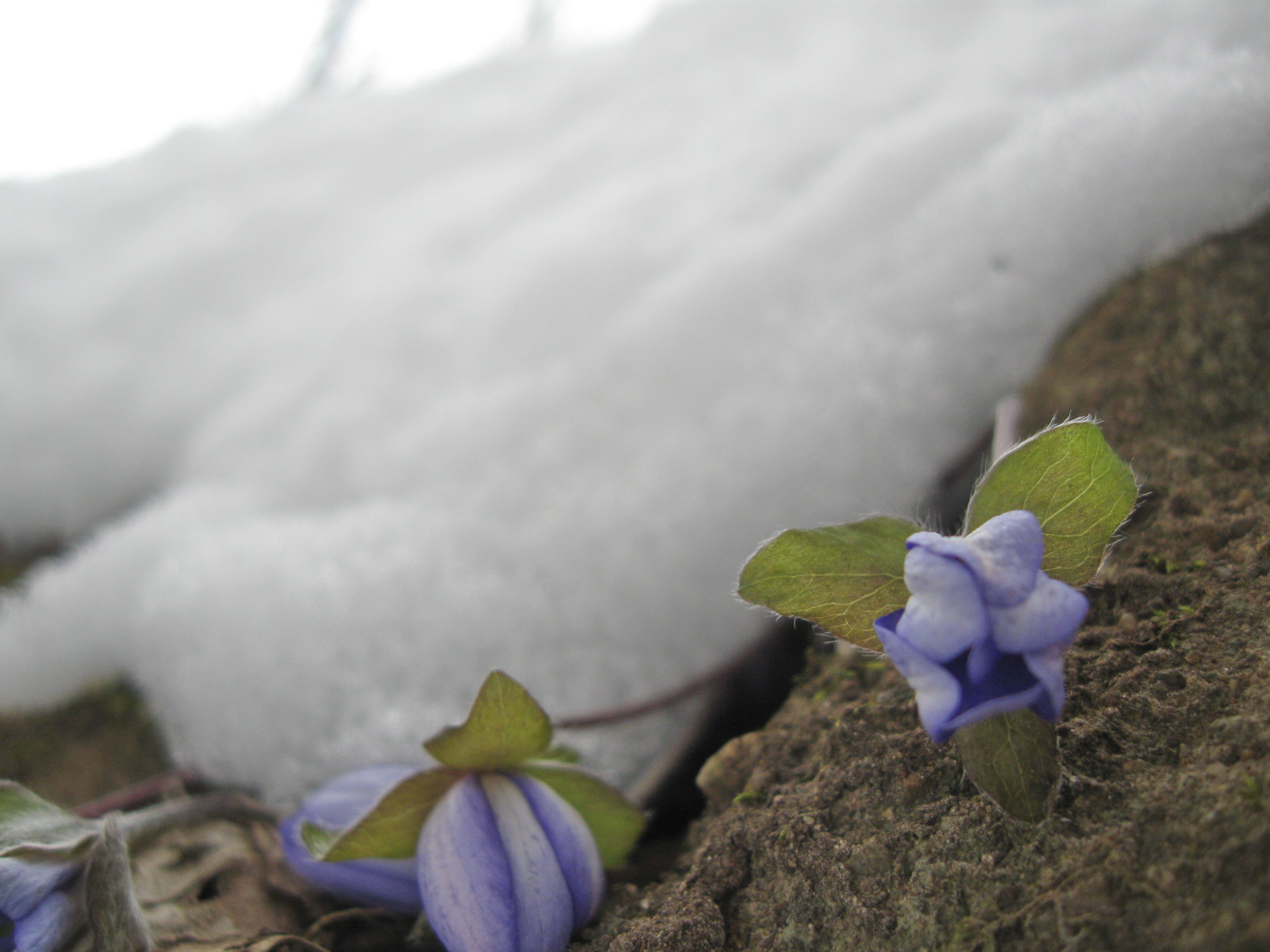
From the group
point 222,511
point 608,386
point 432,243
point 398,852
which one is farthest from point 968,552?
point 432,243

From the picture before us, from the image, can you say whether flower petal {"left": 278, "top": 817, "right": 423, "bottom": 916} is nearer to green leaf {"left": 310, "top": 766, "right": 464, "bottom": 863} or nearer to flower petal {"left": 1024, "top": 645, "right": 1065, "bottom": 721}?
green leaf {"left": 310, "top": 766, "right": 464, "bottom": 863}

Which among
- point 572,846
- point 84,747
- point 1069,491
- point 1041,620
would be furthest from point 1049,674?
point 84,747

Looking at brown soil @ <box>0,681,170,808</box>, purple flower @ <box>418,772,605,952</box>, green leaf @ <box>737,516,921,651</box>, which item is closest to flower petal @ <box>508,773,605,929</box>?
purple flower @ <box>418,772,605,952</box>

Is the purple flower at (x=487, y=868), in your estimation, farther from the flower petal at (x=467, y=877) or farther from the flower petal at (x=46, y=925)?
the flower petal at (x=46, y=925)

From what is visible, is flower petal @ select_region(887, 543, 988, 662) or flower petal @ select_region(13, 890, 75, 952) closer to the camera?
flower petal @ select_region(887, 543, 988, 662)

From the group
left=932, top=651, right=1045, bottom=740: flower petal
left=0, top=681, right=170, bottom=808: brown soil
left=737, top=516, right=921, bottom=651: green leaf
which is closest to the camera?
left=932, top=651, right=1045, bottom=740: flower petal

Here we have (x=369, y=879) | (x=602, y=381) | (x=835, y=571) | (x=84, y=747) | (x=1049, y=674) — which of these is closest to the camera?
(x=1049, y=674)

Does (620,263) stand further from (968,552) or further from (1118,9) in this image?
(968,552)

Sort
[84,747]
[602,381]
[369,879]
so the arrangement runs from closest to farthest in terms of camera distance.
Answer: [369,879]
[84,747]
[602,381]

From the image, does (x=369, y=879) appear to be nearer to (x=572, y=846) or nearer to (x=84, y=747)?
(x=572, y=846)
